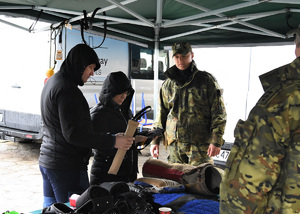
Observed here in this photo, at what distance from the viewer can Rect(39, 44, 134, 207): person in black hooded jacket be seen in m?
2.29

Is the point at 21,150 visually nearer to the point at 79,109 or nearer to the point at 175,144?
the point at 175,144

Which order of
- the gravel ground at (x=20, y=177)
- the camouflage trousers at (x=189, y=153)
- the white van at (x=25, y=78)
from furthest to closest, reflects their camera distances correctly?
1. the white van at (x=25, y=78)
2. the gravel ground at (x=20, y=177)
3. the camouflage trousers at (x=189, y=153)

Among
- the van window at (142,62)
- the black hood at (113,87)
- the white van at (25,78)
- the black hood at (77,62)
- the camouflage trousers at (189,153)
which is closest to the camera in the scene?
the black hood at (77,62)

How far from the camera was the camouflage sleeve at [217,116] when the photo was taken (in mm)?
3311

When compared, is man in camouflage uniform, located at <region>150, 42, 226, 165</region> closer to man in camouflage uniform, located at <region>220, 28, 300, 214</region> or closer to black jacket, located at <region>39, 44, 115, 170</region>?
black jacket, located at <region>39, 44, 115, 170</region>

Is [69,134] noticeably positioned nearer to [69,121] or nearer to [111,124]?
[69,121]

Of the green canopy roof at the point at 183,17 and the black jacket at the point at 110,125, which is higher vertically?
the green canopy roof at the point at 183,17

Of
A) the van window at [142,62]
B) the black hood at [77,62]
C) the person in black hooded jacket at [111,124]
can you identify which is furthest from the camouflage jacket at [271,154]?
the van window at [142,62]

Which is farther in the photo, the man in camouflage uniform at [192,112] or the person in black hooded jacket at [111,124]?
the man in camouflage uniform at [192,112]

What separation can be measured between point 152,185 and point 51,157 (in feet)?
2.39

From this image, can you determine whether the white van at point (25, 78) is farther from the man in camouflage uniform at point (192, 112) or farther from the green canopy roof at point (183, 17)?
the man in camouflage uniform at point (192, 112)

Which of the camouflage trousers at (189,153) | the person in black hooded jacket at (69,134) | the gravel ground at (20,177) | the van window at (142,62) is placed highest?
the van window at (142,62)

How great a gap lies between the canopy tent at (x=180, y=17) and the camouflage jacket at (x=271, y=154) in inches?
73.0

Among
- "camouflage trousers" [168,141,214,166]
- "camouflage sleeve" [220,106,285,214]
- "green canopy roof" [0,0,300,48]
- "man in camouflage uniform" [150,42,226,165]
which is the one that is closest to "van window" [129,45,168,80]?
"green canopy roof" [0,0,300,48]
